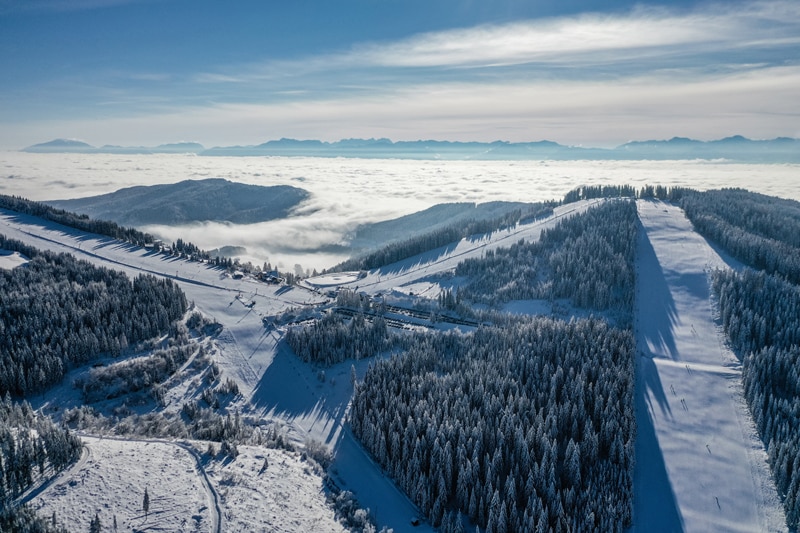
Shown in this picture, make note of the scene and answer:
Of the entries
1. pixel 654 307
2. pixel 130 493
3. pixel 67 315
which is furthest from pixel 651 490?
pixel 67 315

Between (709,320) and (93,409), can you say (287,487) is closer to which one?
(93,409)

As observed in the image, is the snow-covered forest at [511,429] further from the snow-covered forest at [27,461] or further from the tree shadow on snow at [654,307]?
the snow-covered forest at [27,461]

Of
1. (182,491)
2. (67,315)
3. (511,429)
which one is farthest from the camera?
(67,315)

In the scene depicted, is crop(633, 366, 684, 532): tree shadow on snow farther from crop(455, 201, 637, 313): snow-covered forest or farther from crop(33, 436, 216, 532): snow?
crop(455, 201, 637, 313): snow-covered forest

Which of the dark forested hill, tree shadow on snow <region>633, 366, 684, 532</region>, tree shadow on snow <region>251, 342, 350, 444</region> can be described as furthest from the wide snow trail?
the dark forested hill

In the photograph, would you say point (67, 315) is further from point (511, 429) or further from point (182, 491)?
point (511, 429)

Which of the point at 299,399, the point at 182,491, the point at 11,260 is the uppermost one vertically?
the point at 11,260

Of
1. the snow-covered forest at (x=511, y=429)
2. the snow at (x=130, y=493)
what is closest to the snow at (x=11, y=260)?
the snow at (x=130, y=493)
